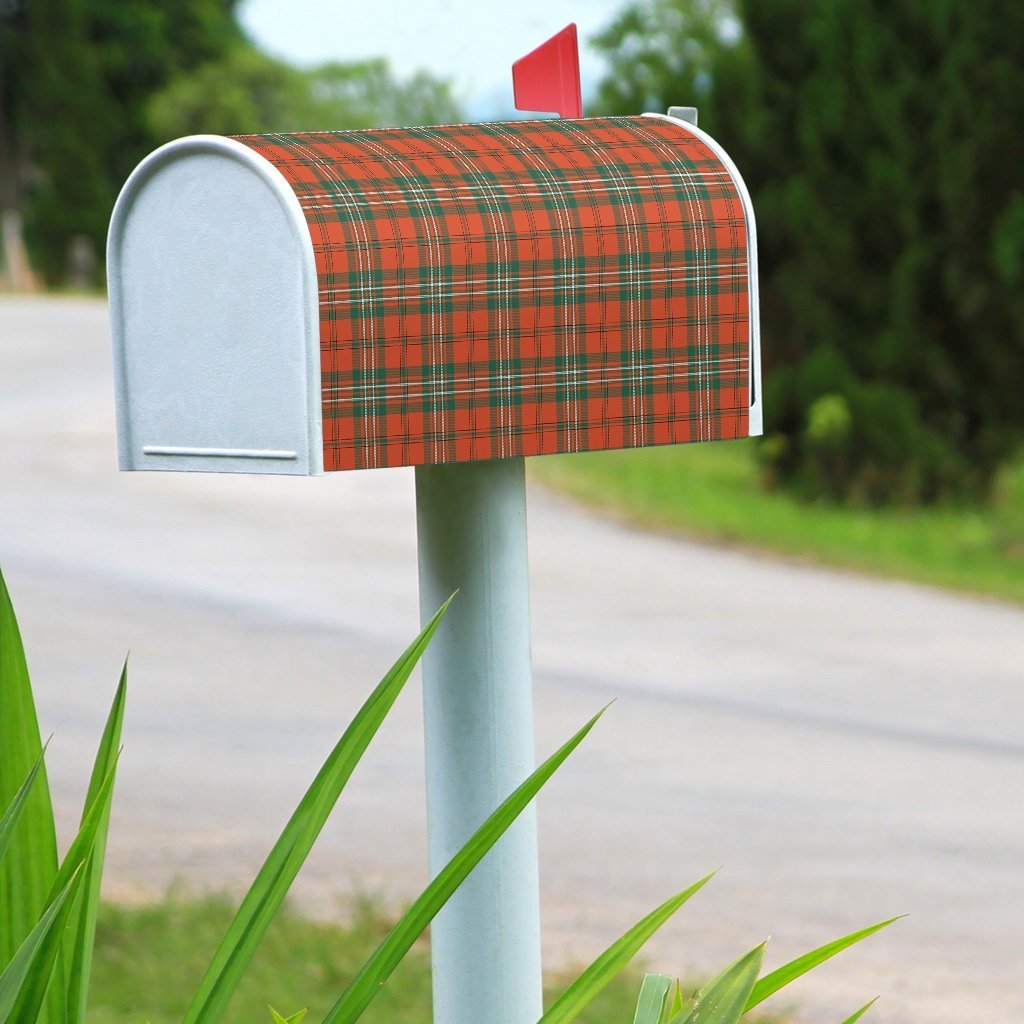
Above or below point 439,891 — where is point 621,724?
below

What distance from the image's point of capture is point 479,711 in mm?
1812

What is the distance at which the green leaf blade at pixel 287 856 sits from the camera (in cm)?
153

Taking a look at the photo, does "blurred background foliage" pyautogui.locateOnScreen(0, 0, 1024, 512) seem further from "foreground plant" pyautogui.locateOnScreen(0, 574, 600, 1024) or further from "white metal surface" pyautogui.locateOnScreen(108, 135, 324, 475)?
"foreground plant" pyautogui.locateOnScreen(0, 574, 600, 1024)

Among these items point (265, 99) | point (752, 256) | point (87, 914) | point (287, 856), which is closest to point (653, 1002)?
point (287, 856)

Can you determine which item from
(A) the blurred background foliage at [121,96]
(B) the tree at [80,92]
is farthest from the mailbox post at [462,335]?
(B) the tree at [80,92]

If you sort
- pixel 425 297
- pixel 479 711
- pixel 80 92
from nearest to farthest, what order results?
pixel 425 297, pixel 479 711, pixel 80 92

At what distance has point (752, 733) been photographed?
5.68 meters

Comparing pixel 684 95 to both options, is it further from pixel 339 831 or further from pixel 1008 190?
pixel 339 831

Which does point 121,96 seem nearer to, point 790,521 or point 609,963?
point 790,521

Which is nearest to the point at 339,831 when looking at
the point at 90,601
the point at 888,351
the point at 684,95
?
the point at 90,601

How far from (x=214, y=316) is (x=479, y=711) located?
463 millimetres

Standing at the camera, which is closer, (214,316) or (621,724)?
(214,316)

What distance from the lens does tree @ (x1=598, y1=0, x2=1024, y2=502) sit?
948 cm

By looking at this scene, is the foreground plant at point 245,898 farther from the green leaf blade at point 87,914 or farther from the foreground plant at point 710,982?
the foreground plant at point 710,982
